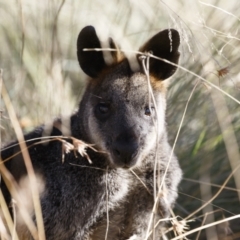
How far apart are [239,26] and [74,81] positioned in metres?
1.78

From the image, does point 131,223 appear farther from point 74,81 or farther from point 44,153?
point 74,81

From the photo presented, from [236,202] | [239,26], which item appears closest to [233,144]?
[236,202]

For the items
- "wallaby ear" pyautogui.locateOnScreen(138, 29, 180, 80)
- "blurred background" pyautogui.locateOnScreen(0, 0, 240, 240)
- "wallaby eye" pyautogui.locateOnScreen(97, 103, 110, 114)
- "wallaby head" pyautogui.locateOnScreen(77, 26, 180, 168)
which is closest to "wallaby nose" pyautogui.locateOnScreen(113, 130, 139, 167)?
"wallaby head" pyautogui.locateOnScreen(77, 26, 180, 168)

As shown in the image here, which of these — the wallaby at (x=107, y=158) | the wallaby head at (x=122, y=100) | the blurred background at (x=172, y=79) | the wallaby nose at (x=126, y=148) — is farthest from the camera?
the blurred background at (x=172, y=79)

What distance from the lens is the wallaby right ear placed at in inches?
182

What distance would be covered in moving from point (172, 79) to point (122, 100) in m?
1.61

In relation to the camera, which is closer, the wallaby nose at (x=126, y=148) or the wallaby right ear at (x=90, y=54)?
the wallaby nose at (x=126, y=148)

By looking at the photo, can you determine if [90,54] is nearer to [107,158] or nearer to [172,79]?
[107,158]

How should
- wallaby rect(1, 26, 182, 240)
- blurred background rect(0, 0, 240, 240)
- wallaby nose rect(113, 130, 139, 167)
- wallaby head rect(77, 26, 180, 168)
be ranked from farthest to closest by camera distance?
blurred background rect(0, 0, 240, 240), wallaby rect(1, 26, 182, 240), wallaby head rect(77, 26, 180, 168), wallaby nose rect(113, 130, 139, 167)

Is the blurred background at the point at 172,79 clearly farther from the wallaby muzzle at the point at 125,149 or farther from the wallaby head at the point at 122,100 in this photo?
the wallaby muzzle at the point at 125,149

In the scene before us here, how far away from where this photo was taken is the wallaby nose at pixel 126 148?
426 cm

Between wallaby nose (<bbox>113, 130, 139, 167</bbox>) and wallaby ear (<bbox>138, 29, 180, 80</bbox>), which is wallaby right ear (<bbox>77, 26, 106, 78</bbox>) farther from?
wallaby nose (<bbox>113, 130, 139, 167</bbox>)

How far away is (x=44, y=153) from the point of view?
493 centimetres

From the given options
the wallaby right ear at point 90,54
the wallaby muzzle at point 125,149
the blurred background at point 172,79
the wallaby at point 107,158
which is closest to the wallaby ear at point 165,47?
the wallaby at point 107,158
